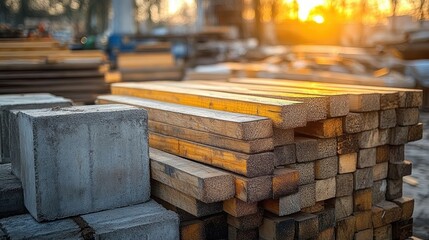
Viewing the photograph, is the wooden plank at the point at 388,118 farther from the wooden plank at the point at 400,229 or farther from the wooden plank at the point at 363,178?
the wooden plank at the point at 400,229

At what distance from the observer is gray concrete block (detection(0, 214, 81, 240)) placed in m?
2.86

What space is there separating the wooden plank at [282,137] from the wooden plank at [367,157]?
0.71 m

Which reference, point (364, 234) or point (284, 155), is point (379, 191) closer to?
point (364, 234)

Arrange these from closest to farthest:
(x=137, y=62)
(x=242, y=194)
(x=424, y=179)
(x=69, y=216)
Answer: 1. (x=242, y=194)
2. (x=69, y=216)
3. (x=424, y=179)
4. (x=137, y=62)

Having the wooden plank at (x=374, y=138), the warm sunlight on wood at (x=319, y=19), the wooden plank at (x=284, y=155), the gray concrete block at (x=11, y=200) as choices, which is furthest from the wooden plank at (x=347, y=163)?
the warm sunlight on wood at (x=319, y=19)

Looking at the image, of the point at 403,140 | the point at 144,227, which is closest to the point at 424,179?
the point at 403,140

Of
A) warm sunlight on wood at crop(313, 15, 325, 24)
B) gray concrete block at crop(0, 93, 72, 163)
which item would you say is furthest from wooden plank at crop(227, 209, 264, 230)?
warm sunlight on wood at crop(313, 15, 325, 24)

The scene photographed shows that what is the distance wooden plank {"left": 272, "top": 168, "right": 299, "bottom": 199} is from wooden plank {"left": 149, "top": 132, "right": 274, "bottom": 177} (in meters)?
0.06

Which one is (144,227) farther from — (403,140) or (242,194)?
(403,140)

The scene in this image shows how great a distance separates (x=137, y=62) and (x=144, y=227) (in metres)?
9.00

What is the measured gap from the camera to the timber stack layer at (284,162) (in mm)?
2984

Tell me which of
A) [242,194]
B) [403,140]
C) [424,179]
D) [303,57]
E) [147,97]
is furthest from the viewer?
[303,57]

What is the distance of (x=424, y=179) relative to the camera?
6.45 m

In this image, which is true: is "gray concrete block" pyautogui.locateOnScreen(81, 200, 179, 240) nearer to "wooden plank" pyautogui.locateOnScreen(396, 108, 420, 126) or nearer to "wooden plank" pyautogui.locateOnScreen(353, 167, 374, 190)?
"wooden plank" pyautogui.locateOnScreen(353, 167, 374, 190)
